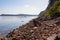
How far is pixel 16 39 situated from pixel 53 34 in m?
4.46

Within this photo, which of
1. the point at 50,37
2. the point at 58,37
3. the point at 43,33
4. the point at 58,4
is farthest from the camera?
the point at 58,4

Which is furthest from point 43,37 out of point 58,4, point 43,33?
point 58,4

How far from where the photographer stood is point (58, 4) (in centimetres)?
4959

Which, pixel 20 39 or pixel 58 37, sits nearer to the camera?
pixel 58 37

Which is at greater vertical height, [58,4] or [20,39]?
[58,4]

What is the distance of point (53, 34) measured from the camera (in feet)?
65.1

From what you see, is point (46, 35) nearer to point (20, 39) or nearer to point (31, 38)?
point (31, 38)

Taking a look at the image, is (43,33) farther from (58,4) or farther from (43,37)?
(58,4)

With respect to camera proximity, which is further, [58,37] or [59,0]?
[59,0]

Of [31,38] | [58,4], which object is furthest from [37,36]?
[58,4]

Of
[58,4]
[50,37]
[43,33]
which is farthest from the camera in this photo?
[58,4]

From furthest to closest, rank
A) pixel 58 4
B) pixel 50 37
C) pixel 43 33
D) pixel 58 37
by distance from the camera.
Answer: pixel 58 4 < pixel 43 33 < pixel 50 37 < pixel 58 37

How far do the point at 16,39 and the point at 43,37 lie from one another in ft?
12.7

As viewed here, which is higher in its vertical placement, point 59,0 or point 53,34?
point 59,0
